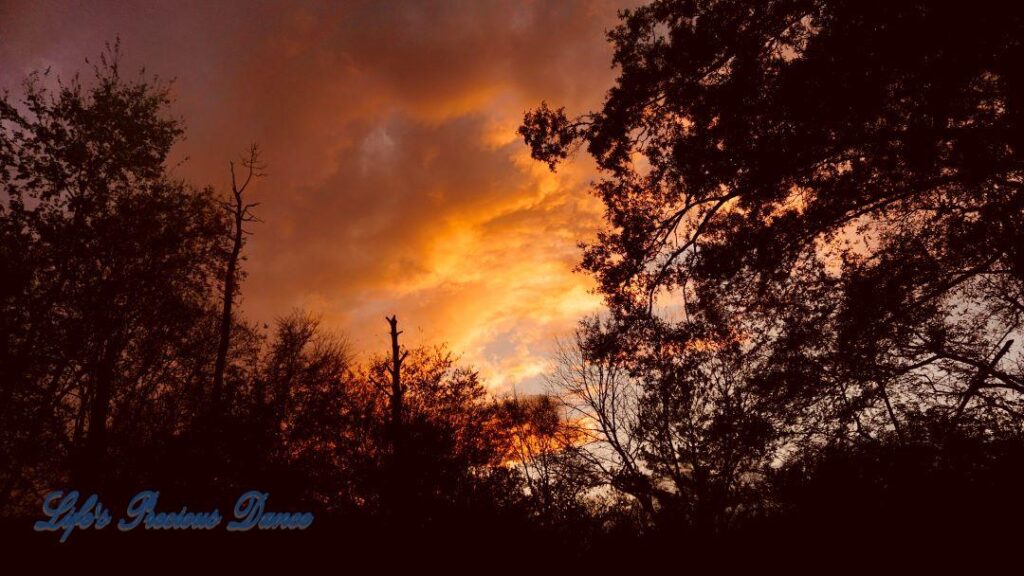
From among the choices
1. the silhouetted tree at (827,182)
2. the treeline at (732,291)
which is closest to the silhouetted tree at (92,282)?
the treeline at (732,291)

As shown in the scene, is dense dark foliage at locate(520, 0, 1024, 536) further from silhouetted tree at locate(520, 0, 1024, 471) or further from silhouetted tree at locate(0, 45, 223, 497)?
silhouetted tree at locate(0, 45, 223, 497)

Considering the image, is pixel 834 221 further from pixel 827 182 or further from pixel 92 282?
pixel 92 282

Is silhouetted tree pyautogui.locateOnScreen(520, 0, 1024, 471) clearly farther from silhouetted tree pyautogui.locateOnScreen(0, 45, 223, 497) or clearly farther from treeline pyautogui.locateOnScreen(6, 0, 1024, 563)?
silhouetted tree pyautogui.locateOnScreen(0, 45, 223, 497)

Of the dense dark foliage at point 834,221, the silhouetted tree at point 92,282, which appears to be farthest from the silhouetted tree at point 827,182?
the silhouetted tree at point 92,282

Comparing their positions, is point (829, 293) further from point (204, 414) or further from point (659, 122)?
point (204, 414)

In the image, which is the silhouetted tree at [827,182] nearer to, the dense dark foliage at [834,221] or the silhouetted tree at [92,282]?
the dense dark foliage at [834,221]

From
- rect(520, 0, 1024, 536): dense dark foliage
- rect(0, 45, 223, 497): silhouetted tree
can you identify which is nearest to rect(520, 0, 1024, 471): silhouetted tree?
rect(520, 0, 1024, 536): dense dark foliage

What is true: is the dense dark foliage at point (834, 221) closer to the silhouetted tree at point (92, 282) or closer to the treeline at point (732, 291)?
the treeline at point (732, 291)

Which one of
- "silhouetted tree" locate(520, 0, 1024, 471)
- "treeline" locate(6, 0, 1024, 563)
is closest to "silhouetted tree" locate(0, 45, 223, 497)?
"treeline" locate(6, 0, 1024, 563)

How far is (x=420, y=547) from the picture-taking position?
21.5 feet

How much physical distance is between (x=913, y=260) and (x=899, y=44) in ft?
18.3

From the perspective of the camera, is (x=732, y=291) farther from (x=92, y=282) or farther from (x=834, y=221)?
(x=92, y=282)

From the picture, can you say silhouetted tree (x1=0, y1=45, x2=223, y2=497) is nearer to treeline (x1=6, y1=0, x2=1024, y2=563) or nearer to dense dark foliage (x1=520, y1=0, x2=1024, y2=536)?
treeline (x1=6, y1=0, x2=1024, y2=563)

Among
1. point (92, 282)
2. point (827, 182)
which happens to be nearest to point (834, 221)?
point (827, 182)
